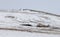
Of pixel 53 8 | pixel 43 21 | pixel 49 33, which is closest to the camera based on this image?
pixel 49 33

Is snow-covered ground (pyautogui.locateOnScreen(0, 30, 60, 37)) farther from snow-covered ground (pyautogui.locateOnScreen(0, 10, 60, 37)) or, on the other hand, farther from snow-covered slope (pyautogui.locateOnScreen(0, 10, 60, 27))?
snow-covered slope (pyautogui.locateOnScreen(0, 10, 60, 27))

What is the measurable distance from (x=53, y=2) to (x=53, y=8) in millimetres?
77

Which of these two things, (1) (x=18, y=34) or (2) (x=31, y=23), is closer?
(1) (x=18, y=34)

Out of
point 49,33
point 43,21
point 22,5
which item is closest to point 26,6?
point 22,5

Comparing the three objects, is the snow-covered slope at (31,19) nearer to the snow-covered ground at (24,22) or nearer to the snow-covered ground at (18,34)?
the snow-covered ground at (24,22)

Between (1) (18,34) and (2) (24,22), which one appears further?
(2) (24,22)

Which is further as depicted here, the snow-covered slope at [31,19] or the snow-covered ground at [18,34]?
the snow-covered slope at [31,19]

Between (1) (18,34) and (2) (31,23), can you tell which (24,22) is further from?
(1) (18,34)

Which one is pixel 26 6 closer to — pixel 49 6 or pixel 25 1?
pixel 25 1

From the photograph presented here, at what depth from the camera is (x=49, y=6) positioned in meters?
1.35

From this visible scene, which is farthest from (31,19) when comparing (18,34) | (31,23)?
(18,34)

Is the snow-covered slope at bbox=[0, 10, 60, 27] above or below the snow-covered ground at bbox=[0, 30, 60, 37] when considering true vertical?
above

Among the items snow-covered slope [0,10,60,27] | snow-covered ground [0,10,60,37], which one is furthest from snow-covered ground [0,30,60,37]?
snow-covered slope [0,10,60,27]

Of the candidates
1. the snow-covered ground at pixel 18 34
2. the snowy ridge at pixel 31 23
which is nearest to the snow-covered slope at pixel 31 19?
the snowy ridge at pixel 31 23
